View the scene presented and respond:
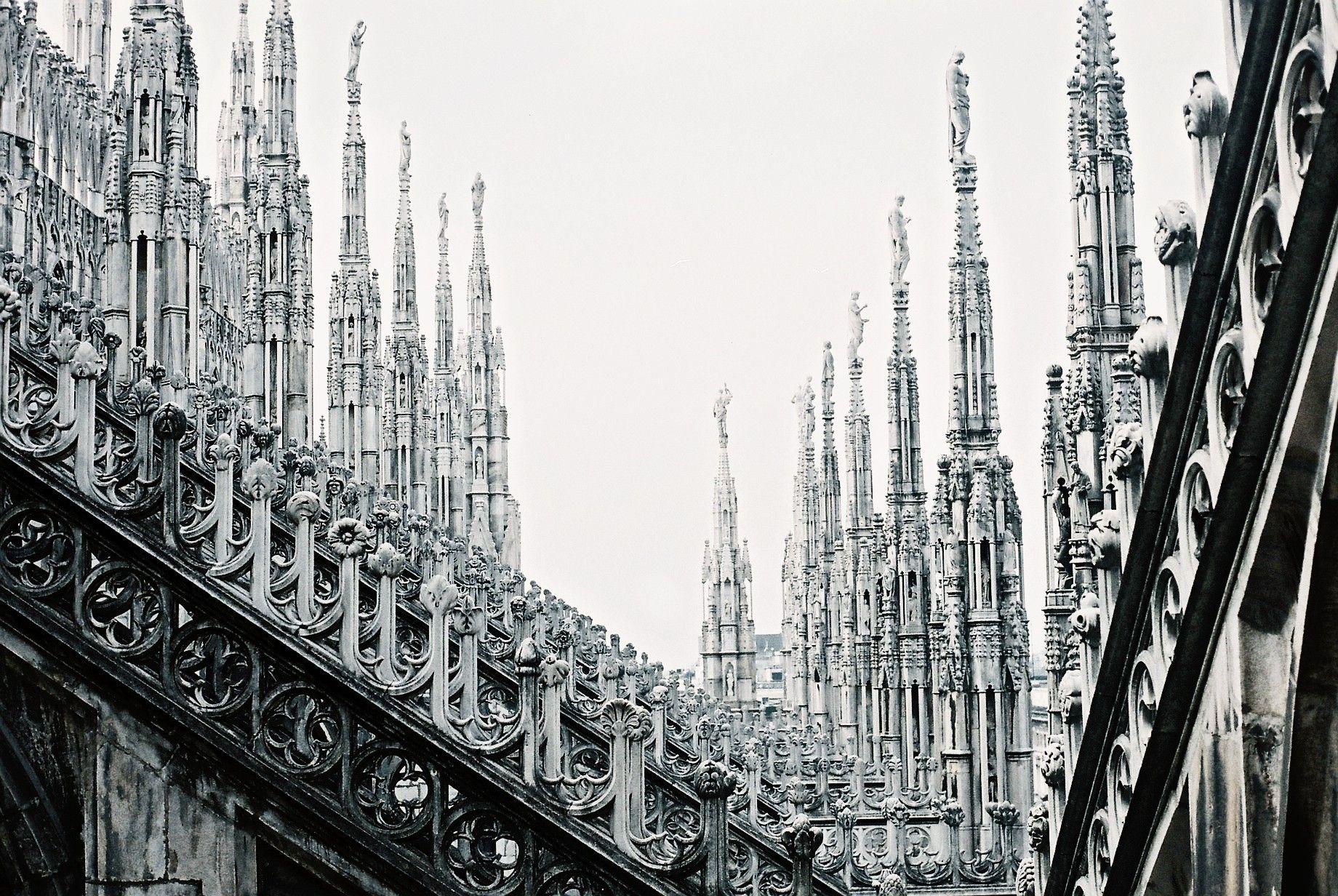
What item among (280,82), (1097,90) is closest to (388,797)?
(1097,90)

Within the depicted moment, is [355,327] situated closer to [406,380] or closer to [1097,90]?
[406,380]

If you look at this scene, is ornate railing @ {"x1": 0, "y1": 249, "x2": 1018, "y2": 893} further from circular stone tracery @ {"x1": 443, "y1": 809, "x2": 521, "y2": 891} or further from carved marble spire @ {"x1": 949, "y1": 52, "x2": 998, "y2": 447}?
carved marble spire @ {"x1": 949, "y1": 52, "x2": 998, "y2": 447}

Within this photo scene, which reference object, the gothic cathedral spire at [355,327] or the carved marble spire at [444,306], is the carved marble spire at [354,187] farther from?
the carved marble spire at [444,306]

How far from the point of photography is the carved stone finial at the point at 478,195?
1810 inches

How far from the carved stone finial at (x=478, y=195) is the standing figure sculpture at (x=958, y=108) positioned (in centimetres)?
2818

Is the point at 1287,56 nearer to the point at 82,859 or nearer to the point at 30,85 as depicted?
the point at 82,859

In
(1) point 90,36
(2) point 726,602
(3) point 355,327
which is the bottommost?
(2) point 726,602

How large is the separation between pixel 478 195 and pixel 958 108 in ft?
93.0

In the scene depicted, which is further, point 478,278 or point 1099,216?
point 478,278

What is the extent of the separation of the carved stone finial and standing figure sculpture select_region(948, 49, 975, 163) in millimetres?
28180

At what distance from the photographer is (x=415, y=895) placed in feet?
23.6

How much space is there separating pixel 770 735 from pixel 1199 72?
1856 centimetres

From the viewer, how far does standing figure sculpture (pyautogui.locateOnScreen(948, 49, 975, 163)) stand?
747 inches

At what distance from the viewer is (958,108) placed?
62.6 feet
